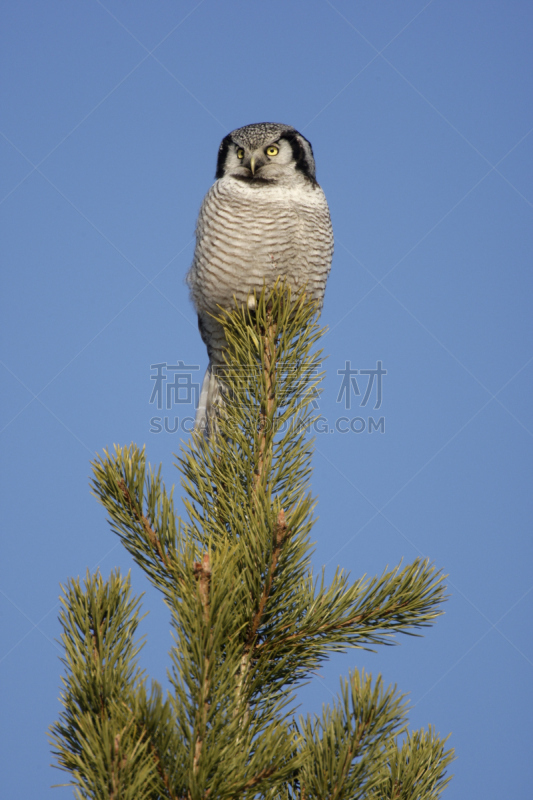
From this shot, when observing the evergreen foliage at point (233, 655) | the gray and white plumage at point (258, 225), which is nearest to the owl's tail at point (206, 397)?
the gray and white plumage at point (258, 225)

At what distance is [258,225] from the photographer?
10.7 feet

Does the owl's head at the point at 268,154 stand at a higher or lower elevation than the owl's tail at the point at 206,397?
higher

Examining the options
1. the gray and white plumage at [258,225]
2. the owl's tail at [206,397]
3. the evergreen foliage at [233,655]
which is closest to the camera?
the evergreen foliage at [233,655]

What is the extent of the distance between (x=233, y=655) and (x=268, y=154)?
2961 millimetres

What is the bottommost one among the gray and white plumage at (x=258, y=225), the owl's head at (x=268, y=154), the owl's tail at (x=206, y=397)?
the owl's tail at (x=206, y=397)

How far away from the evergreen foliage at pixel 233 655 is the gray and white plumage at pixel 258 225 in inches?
63.6

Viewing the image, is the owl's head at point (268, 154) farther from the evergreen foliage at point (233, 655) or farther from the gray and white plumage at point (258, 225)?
the evergreen foliage at point (233, 655)

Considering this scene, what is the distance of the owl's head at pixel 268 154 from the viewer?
349 centimetres

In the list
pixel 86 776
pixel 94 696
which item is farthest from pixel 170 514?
pixel 86 776

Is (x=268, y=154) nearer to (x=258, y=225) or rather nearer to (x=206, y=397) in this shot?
(x=258, y=225)

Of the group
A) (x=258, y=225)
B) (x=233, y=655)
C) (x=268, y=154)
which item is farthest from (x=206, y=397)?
(x=233, y=655)

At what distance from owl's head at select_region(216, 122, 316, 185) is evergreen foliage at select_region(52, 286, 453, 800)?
7.25 feet

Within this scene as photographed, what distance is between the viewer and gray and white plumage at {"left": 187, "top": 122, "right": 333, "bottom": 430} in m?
3.27

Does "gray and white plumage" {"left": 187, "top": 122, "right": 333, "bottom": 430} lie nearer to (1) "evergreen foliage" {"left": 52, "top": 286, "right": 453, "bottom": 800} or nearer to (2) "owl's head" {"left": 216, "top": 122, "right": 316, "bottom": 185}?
(2) "owl's head" {"left": 216, "top": 122, "right": 316, "bottom": 185}
